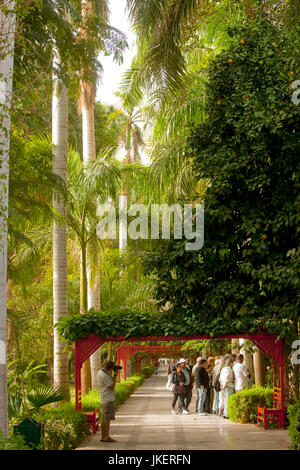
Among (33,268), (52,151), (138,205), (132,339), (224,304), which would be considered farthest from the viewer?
(138,205)

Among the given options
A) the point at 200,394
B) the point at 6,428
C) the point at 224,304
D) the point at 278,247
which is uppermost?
the point at 278,247

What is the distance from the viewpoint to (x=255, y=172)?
12.3 m

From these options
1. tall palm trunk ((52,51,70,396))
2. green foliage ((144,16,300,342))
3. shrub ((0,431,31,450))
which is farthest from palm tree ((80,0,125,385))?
shrub ((0,431,31,450))

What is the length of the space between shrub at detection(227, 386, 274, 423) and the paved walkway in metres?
0.30

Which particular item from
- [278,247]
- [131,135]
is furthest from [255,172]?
[131,135]

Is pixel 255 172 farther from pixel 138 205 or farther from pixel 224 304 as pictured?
pixel 138 205

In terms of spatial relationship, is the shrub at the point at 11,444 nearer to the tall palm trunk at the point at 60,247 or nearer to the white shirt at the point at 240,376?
the tall palm trunk at the point at 60,247

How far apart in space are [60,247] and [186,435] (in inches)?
212

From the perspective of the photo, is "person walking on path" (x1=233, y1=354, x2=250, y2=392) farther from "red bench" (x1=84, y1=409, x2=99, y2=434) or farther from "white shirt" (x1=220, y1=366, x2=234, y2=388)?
"red bench" (x1=84, y1=409, x2=99, y2=434)

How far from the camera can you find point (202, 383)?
783 inches

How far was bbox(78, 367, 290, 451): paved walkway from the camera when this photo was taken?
12898 mm

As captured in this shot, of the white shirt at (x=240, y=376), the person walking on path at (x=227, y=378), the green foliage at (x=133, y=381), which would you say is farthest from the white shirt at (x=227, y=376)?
the green foliage at (x=133, y=381)

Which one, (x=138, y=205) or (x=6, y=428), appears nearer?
(x=6, y=428)

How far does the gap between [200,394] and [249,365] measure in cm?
184
